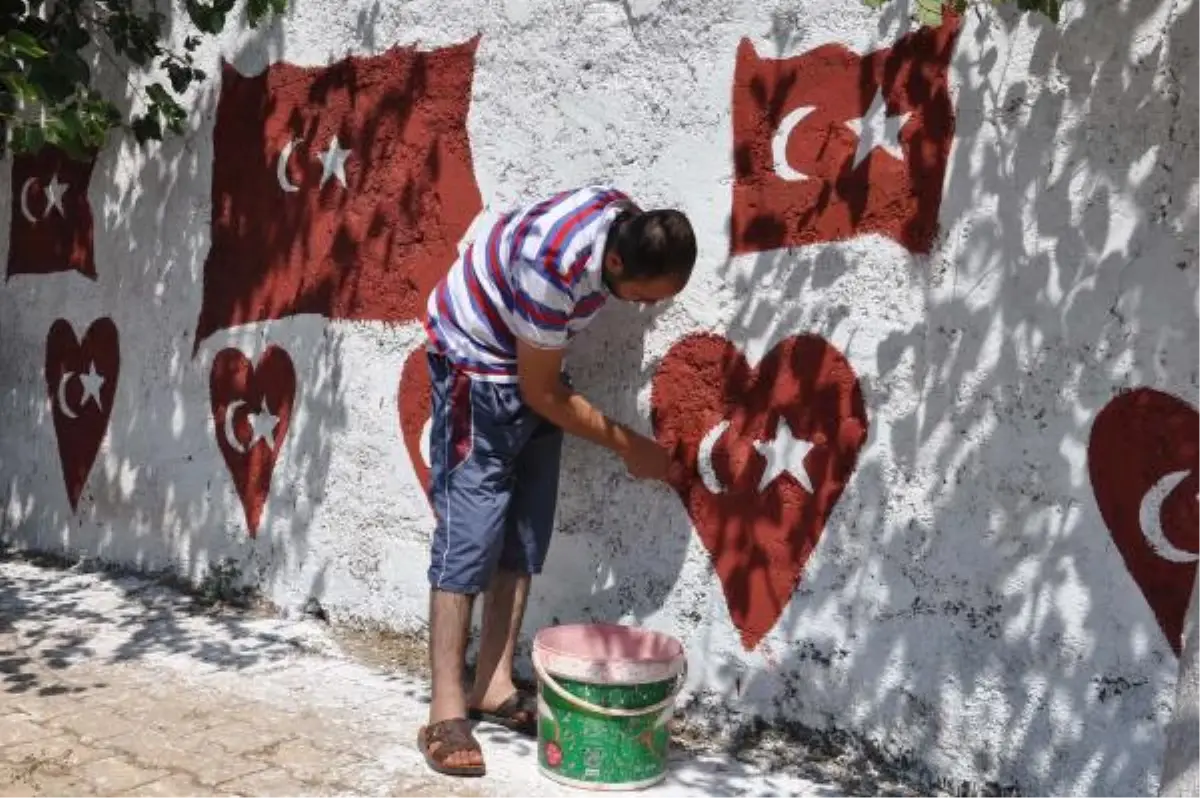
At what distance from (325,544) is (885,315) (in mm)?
2216

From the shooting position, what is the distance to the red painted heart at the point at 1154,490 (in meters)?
3.15

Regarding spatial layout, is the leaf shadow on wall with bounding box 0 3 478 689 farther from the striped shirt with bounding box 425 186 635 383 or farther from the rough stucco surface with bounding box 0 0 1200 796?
the striped shirt with bounding box 425 186 635 383

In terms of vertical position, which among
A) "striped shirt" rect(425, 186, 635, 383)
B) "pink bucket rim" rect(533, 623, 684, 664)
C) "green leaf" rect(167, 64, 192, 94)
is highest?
"green leaf" rect(167, 64, 192, 94)

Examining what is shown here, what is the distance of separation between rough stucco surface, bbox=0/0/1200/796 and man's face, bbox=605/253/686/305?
27 cm

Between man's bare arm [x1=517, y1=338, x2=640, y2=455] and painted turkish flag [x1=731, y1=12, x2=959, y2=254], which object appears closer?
painted turkish flag [x1=731, y1=12, x2=959, y2=254]

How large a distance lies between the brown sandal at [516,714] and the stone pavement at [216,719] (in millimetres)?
44

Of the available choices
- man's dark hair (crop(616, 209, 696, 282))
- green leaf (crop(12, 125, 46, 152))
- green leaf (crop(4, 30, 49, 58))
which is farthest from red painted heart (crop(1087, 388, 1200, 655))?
green leaf (crop(12, 125, 46, 152))

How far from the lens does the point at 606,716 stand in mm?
3549

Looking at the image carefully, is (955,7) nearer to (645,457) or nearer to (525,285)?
(525,285)

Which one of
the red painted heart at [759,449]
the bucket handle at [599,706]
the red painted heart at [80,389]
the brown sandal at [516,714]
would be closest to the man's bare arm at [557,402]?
the red painted heart at [759,449]

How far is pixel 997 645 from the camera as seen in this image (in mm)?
3416

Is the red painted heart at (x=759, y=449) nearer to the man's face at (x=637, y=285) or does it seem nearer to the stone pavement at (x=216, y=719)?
the man's face at (x=637, y=285)

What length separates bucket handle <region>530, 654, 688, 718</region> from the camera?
354cm

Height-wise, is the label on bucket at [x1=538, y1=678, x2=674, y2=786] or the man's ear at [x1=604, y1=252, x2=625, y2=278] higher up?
the man's ear at [x1=604, y1=252, x2=625, y2=278]
